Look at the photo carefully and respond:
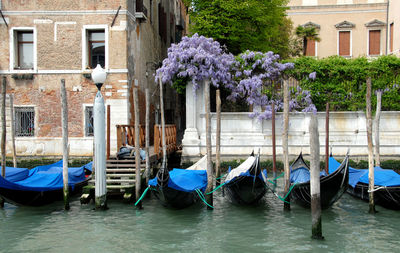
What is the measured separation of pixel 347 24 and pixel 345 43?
79cm

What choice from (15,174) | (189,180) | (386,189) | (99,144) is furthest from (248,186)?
(15,174)

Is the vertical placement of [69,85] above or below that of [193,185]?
above

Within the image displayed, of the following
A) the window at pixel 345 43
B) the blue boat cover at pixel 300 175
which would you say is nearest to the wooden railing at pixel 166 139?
the blue boat cover at pixel 300 175

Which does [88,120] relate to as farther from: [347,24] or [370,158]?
[347,24]

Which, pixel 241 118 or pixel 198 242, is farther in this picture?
pixel 241 118

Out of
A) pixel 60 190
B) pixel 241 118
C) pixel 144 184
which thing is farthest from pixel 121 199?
pixel 241 118

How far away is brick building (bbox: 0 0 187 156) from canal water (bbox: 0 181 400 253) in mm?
3674

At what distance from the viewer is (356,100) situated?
1117 centimetres

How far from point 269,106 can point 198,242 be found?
19.5 ft

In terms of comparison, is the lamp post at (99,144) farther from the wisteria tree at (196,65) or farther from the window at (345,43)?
the window at (345,43)

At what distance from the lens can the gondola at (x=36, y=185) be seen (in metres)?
7.07

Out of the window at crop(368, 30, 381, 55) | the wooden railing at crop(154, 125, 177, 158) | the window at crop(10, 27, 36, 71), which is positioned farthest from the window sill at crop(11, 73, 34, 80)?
the window at crop(368, 30, 381, 55)

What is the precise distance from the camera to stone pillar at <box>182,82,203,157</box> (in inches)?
432

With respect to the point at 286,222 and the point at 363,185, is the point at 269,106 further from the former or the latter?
the point at 286,222
